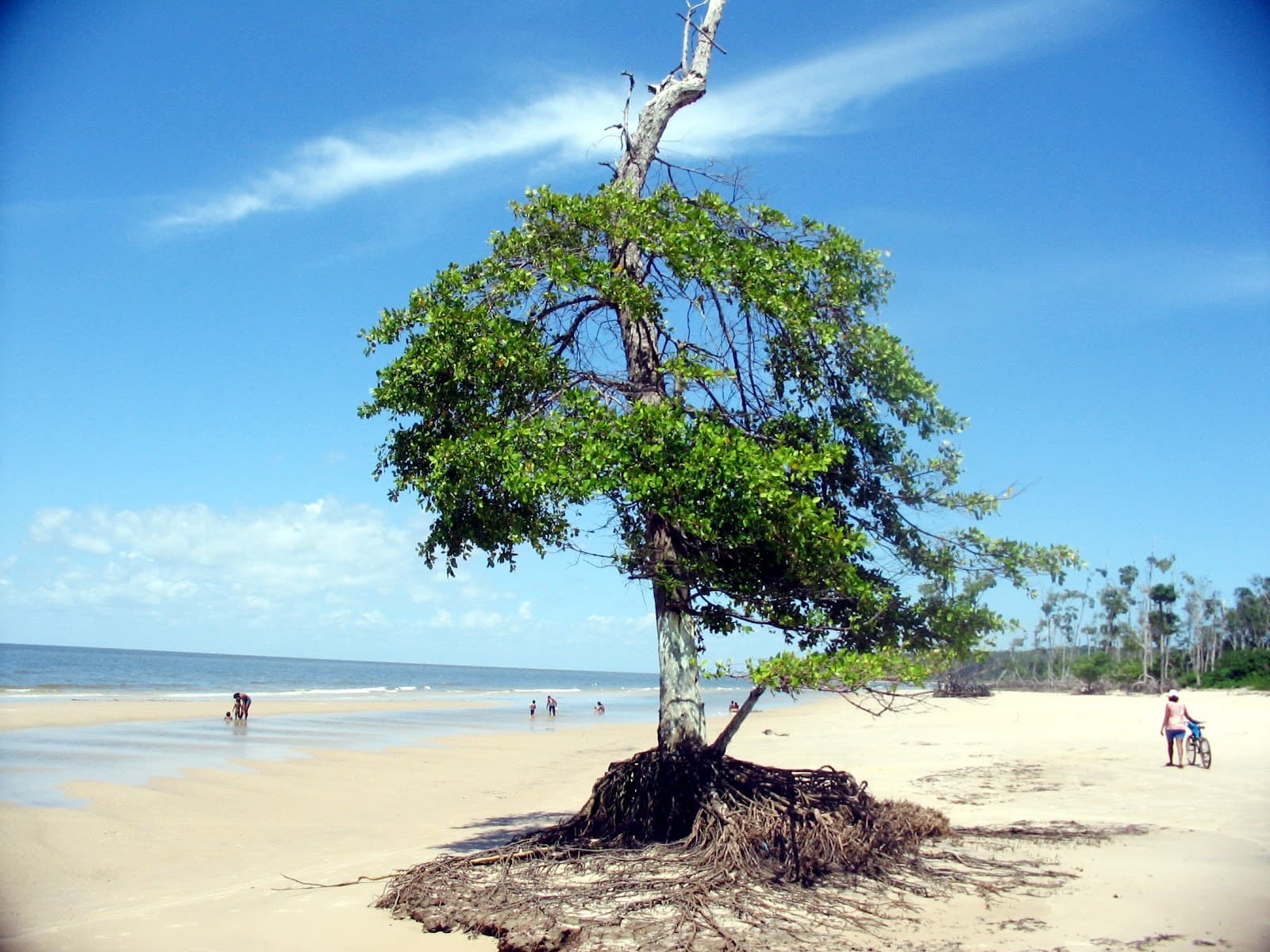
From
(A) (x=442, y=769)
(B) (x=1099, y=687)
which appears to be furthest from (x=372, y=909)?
(B) (x=1099, y=687)

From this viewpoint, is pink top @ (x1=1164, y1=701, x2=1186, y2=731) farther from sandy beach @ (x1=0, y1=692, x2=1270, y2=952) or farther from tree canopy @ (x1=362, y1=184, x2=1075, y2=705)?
tree canopy @ (x1=362, y1=184, x2=1075, y2=705)

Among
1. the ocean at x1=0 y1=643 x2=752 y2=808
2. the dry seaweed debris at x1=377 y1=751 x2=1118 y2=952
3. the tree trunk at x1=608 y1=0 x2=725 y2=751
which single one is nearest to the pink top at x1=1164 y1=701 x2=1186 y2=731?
the dry seaweed debris at x1=377 y1=751 x2=1118 y2=952

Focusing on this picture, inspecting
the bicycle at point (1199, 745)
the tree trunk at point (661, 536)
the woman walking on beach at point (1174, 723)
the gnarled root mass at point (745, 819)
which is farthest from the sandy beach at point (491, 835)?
the tree trunk at point (661, 536)

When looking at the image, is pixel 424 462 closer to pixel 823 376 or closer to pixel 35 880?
pixel 823 376

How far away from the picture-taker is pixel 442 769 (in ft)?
67.2

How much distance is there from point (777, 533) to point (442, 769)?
15.3 metres

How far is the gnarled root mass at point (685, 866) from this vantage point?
6.77 metres

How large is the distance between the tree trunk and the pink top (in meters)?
10.5

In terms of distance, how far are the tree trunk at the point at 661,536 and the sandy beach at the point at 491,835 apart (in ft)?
7.01

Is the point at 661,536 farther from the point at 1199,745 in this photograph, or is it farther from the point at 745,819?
the point at 1199,745

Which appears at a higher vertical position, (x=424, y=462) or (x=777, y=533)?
(x=424, y=462)

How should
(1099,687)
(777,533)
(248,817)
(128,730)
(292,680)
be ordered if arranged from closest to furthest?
(777,533), (248,817), (128,730), (1099,687), (292,680)

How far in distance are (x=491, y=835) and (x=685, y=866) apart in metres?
5.05

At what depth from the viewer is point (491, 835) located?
12164mm
